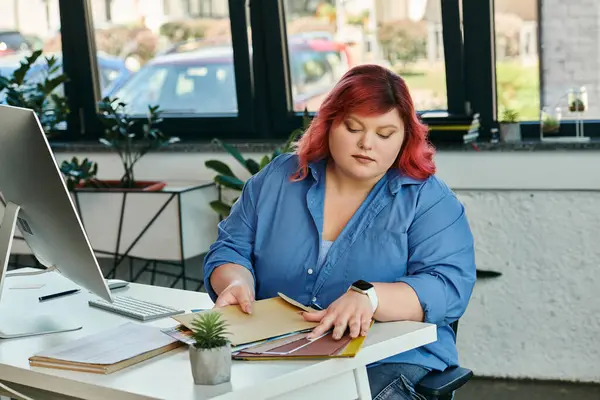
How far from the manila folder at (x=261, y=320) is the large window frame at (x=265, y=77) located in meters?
1.98

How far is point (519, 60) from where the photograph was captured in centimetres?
387

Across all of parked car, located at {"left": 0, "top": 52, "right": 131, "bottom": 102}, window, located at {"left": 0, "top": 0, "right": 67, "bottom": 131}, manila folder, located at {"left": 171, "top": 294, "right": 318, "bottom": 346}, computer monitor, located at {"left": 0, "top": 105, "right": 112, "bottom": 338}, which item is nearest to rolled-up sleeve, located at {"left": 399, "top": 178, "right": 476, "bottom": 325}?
manila folder, located at {"left": 171, "top": 294, "right": 318, "bottom": 346}

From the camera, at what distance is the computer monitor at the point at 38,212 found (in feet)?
6.23

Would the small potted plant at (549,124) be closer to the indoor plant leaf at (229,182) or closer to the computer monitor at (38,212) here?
the indoor plant leaf at (229,182)

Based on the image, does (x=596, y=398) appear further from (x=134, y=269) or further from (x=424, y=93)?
(x=134, y=269)

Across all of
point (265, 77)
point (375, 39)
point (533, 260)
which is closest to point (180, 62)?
point (265, 77)

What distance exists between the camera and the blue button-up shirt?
7.14 ft

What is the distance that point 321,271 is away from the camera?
7.47ft

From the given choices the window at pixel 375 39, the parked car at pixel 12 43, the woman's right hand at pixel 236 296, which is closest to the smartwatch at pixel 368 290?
the woman's right hand at pixel 236 296

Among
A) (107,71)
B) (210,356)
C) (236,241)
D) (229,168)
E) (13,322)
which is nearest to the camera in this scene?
(210,356)

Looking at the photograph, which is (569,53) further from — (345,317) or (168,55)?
(345,317)

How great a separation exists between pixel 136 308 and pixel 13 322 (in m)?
0.27

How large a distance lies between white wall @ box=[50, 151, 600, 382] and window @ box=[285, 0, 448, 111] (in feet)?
1.21

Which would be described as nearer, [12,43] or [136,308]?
[136,308]
